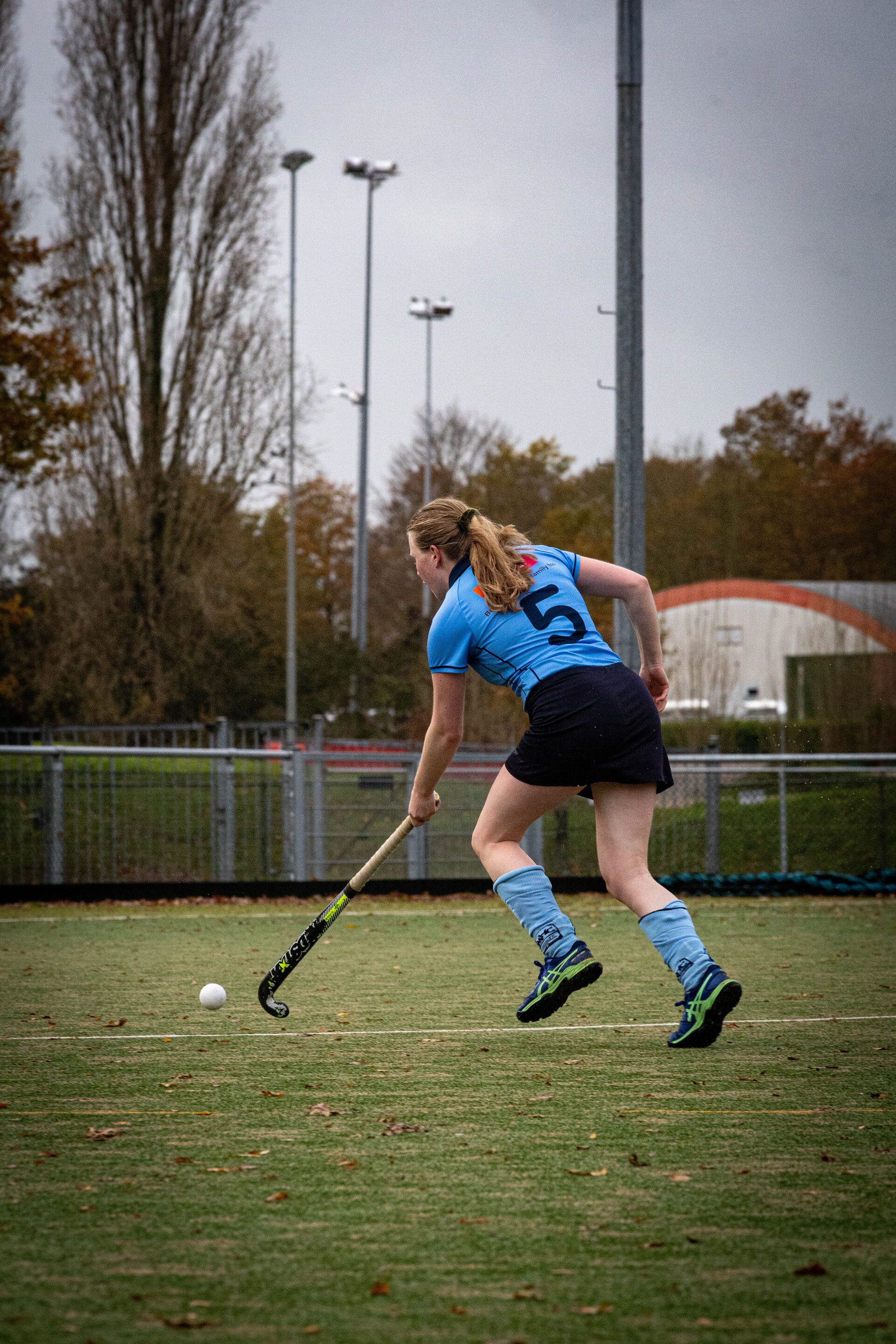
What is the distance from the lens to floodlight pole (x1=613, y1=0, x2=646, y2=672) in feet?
42.5

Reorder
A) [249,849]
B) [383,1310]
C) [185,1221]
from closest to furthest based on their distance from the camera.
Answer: [383,1310], [185,1221], [249,849]

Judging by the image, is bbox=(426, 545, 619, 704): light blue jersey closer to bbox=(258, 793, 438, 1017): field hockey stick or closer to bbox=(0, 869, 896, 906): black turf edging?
bbox=(258, 793, 438, 1017): field hockey stick

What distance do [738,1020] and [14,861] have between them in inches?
326

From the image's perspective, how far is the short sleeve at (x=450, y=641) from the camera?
4.41 meters

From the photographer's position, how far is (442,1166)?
10.3 ft

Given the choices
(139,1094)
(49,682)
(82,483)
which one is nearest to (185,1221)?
(139,1094)

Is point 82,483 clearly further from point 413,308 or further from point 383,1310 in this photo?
point 383,1310

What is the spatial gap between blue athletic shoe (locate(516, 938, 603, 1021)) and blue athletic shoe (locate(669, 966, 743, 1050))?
0.31 metres

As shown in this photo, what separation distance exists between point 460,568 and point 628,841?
41.6 inches

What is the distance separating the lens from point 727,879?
460 inches

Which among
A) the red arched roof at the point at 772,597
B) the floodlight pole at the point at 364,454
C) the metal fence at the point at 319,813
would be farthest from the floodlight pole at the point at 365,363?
the metal fence at the point at 319,813

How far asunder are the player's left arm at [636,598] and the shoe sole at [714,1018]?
0.96 meters

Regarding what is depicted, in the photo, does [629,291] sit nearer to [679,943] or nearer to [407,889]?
[407,889]

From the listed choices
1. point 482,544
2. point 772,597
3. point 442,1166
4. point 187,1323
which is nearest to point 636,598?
point 482,544
